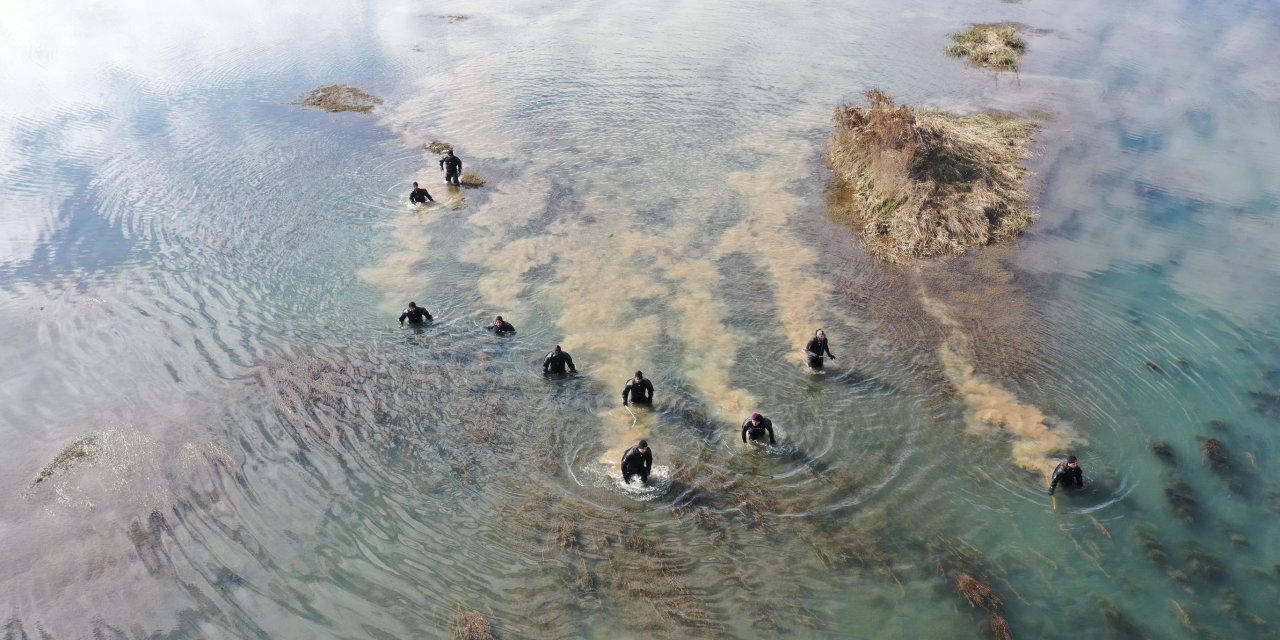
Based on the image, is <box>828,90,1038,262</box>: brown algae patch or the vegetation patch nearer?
<box>828,90,1038,262</box>: brown algae patch

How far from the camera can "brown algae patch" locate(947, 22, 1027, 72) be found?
4375cm

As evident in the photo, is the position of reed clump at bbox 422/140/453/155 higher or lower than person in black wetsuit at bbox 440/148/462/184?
lower

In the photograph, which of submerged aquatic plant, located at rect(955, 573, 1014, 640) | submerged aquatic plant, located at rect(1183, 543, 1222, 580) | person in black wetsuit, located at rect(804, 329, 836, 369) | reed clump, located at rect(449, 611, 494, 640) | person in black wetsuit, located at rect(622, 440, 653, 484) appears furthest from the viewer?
person in black wetsuit, located at rect(804, 329, 836, 369)

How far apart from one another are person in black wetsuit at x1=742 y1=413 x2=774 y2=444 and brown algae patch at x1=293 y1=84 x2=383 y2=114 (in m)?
30.7

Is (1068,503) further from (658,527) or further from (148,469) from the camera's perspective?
(148,469)

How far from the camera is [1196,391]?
1980 cm

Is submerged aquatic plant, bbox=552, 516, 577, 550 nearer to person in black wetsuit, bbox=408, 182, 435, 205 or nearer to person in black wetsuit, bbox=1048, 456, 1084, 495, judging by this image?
person in black wetsuit, bbox=1048, 456, 1084, 495

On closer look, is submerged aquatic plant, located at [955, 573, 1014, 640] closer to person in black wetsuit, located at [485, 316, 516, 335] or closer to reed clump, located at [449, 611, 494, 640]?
reed clump, located at [449, 611, 494, 640]

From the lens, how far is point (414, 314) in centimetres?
2294

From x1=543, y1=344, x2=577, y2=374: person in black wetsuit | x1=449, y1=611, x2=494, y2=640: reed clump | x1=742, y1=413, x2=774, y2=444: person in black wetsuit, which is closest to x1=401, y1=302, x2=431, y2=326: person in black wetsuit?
x1=543, y1=344, x2=577, y2=374: person in black wetsuit

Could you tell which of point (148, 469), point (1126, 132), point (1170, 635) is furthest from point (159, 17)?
point (1170, 635)

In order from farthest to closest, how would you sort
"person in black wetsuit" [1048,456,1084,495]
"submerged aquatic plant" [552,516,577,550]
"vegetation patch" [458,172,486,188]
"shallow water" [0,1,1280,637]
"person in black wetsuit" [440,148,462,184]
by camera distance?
"vegetation patch" [458,172,486,188] → "person in black wetsuit" [440,148,462,184] → "person in black wetsuit" [1048,456,1084,495] → "submerged aquatic plant" [552,516,577,550] → "shallow water" [0,1,1280,637]

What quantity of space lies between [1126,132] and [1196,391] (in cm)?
2017

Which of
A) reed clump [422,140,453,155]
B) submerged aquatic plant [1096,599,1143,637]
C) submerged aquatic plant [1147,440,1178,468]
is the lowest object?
reed clump [422,140,453,155]
